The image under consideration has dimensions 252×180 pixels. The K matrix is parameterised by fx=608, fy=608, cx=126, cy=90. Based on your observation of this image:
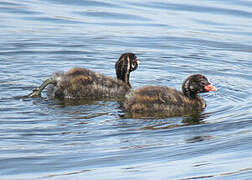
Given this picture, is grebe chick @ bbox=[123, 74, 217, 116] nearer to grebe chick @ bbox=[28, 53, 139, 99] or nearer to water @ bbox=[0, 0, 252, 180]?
water @ bbox=[0, 0, 252, 180]

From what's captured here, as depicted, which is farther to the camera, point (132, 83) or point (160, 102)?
point (132, 83)

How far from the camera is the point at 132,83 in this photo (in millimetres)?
11250

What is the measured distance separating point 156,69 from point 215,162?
581 cm

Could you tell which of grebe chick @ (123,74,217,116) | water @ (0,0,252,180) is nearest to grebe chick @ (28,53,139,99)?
water @ (0,0,252,180)

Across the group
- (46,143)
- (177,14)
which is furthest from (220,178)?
(177,14)

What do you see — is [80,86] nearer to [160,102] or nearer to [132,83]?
[160,102]

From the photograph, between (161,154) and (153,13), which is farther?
(153,13)

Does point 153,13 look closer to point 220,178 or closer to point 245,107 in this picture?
point 245,107

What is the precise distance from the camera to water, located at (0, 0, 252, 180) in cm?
647

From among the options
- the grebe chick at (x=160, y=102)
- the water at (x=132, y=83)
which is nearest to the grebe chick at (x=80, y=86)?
the water at (x=132, y=83)

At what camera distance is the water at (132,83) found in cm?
647

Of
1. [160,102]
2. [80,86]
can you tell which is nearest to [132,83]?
[80,86]

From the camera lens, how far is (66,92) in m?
9.82

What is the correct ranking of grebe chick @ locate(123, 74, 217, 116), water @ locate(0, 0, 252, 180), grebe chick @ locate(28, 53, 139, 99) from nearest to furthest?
water @ locate(0, 0, 252, 180) → grebe chick @ locate(123, 74, 217, 116) → grebe chick @ locate(28, 53, 139, 99)
